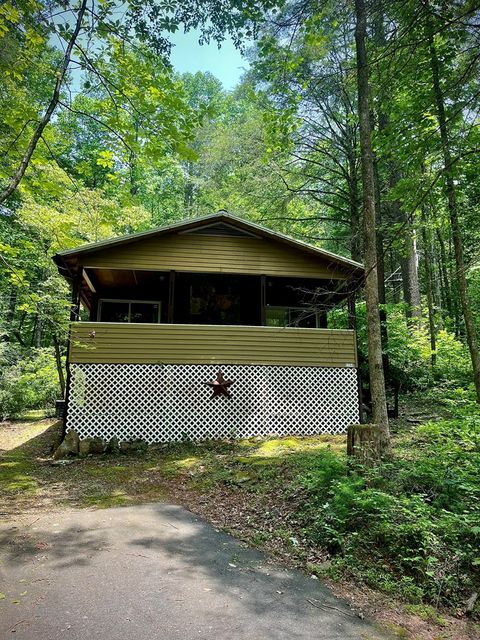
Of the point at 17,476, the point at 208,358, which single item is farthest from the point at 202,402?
the point at 17,476

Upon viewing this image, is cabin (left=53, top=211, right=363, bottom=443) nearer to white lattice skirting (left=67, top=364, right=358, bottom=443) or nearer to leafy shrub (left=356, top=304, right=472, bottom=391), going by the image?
white lattice skirting (left=67, top=364, right=358, bottom=443)

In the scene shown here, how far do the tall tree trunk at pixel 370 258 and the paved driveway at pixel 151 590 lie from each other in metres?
3.21

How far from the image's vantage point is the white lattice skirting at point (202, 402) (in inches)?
413

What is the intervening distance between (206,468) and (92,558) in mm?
4297

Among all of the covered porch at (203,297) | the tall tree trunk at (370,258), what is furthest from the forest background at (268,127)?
the covered porch at (203,297)

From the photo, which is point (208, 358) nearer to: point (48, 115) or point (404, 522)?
point (48, 115)

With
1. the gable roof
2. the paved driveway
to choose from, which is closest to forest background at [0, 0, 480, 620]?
the paved driveway

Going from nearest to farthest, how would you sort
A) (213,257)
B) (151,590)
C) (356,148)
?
1. (151,590)
2. (213,257)
3. (356,148)

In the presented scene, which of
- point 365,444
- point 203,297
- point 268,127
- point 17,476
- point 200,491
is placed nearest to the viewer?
point 365,444

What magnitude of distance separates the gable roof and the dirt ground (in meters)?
4.79

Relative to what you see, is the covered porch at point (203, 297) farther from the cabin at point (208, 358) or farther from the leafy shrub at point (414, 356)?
the leafy shrub at point (414, 356)

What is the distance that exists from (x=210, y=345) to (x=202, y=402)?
1529 mm

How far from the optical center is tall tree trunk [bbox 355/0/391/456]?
6699 millimetres

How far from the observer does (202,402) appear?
1097cm
